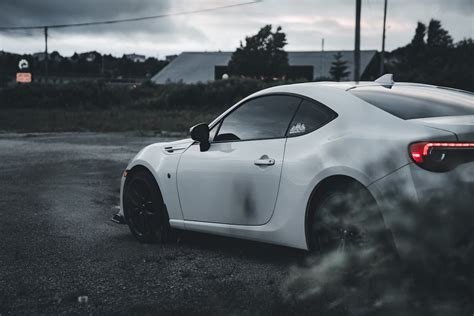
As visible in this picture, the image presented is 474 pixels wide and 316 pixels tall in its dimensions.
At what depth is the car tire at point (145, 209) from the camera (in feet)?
22.1

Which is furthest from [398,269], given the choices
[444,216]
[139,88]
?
[139,88]

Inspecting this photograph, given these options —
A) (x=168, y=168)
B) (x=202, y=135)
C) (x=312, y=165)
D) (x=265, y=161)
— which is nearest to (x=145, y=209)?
(x=168, y=168)

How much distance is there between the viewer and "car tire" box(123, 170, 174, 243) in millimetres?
6738

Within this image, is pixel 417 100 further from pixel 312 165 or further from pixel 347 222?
pixel 347 222

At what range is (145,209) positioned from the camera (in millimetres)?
6863

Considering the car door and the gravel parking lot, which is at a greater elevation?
the car door

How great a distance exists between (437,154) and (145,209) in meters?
Result: 3.28

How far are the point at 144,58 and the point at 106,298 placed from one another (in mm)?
149520

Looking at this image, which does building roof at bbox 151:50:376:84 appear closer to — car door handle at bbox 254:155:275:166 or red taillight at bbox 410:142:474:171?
car door handle at bbox 254:155:275:166

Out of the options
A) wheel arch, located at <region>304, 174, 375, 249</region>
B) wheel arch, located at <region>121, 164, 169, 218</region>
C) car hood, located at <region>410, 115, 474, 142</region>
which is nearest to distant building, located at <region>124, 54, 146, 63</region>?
wheel arch, located at <region>121, 164, 169, 218</region>

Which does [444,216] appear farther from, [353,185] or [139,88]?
[139,88]

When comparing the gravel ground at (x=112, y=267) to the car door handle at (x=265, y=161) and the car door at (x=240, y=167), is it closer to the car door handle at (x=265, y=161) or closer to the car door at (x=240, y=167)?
the car door at (x=240, y=167)

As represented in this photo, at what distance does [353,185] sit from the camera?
4805 millimetres

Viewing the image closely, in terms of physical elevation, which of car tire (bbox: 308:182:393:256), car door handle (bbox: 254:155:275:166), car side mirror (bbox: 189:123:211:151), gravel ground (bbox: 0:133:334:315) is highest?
car side mirror (bbox: 189:123:211:151)
